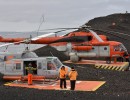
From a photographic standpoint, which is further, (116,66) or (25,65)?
(116,66)

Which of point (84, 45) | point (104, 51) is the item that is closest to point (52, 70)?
point (104, 51)

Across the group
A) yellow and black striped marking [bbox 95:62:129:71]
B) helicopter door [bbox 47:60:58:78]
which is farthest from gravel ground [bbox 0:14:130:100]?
helicopter door [bbox 47:60:58:78]

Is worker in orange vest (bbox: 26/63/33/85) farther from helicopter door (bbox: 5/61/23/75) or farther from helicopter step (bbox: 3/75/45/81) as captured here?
helicopter door (bbox: 5/61/23/75)

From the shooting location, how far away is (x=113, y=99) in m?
12.3

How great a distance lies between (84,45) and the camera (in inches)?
1050

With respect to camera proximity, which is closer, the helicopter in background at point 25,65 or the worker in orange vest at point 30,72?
the worker in orange vest at point 30,72

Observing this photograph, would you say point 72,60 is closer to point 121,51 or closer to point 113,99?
point 121,51

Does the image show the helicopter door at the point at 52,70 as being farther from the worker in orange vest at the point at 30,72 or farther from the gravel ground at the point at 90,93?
the gravel ground at the point at 90,93

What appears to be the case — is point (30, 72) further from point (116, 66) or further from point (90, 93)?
point (116, 66)

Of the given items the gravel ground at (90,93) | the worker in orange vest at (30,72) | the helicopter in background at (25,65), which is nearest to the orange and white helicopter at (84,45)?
the gravel ground at (90,93)

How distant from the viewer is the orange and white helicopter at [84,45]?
2600 centimetres

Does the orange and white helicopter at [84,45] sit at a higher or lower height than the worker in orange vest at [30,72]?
higher

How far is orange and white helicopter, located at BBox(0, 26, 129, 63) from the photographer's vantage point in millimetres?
26000

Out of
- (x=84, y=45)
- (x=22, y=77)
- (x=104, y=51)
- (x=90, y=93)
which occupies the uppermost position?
(x=84, y=45)
